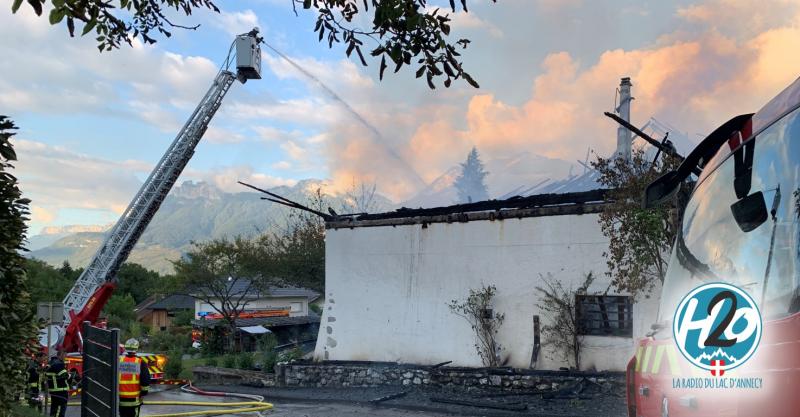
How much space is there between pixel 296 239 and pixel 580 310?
72.1 feet

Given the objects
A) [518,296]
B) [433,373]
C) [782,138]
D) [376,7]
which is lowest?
[433,373]

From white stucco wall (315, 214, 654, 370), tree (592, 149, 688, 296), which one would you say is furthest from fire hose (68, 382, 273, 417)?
tree (592, 149, 688, 296)

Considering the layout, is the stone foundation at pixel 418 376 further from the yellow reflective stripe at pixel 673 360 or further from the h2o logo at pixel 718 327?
the h2o logo at pixel 718 327

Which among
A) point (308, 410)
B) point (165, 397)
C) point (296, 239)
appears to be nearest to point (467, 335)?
point (308, 410)

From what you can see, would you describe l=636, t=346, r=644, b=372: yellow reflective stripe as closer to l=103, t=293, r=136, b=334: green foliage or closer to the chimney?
the chimney

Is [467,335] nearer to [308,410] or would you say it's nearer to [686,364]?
[308,410]

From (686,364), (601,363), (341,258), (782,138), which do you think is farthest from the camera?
(341,258)

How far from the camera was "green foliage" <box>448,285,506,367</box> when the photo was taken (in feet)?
44.3

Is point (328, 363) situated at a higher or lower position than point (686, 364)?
lower

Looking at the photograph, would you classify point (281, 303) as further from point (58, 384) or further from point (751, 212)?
point (751, 212)

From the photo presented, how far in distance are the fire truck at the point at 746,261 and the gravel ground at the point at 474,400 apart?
772 cm

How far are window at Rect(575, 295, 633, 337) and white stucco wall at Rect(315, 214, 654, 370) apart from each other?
7.0 inches

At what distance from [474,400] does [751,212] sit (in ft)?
34.0

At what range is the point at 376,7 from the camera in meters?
3.84
